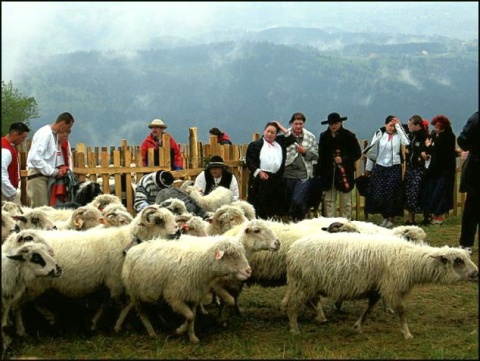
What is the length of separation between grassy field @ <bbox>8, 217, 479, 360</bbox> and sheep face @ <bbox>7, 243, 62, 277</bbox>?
595 mm

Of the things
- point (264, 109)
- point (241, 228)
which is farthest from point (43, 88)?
point (241, 228)

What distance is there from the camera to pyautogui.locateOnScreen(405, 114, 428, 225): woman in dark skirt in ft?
Answer: 42.4

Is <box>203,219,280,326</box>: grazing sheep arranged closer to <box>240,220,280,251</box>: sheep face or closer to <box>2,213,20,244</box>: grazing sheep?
<box>240,220,280,251</box>: sheep face

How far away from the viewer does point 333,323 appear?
691cm

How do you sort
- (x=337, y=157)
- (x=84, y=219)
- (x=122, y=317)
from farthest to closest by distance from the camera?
(x=337, y=157), (x=84, y=219), (x=122, y=317)

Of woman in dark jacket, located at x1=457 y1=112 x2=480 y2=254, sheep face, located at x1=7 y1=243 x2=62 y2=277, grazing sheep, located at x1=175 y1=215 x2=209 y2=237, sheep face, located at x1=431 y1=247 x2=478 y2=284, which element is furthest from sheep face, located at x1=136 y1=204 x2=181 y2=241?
woman in dark jacket, located at x1=457 y1=112 x2=480 y2=254

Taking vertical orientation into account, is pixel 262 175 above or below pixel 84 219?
above

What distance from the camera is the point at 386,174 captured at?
13016 mm

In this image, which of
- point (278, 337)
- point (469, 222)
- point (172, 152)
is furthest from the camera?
point (172, 152)

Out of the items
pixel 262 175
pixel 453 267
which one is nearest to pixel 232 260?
pixel 453 267

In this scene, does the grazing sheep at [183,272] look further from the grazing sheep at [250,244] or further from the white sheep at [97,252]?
the grazing sheep at [250,244]

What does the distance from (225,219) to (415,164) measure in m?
6.45

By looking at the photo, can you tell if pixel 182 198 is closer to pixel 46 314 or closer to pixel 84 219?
pixel 84 219

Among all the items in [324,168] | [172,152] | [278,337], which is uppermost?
[172,152]
